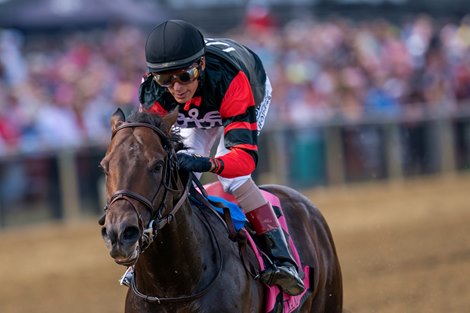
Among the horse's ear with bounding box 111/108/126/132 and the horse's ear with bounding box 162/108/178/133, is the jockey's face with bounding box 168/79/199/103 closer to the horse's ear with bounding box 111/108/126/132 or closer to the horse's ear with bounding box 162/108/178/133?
the horse's ear with bounding box 162/108/178/133

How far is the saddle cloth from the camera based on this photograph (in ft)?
17.0

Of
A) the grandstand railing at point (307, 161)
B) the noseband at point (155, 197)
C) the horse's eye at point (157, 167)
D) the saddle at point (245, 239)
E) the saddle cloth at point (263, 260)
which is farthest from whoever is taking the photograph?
the grandstand railing at point (307, 161)

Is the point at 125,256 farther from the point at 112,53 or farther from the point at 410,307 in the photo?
the point at 112,53

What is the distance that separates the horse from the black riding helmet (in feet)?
0.87

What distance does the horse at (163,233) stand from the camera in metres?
4.09

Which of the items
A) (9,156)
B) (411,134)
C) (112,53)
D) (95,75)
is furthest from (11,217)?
(411,134)

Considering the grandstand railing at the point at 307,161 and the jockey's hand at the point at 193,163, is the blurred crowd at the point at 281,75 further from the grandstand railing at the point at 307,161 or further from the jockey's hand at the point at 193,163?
the jockey's hand at the point at 193,163

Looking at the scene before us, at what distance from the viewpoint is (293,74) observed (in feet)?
52.3

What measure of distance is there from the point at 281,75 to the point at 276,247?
33.0 ft

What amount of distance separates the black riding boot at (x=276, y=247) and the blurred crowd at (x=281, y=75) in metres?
7.09

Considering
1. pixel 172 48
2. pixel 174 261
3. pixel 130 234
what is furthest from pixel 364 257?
pixel 130 234

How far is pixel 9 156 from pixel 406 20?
13.4 meters

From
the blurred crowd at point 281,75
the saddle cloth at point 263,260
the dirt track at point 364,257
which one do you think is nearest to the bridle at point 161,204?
the saddle cloth at point 263,260

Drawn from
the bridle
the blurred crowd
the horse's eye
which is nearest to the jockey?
the bridle
